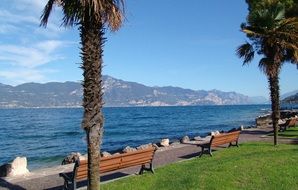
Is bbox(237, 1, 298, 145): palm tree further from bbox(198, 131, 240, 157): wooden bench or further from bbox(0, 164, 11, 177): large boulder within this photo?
bbox(0, 164, 11, 177): large boulder

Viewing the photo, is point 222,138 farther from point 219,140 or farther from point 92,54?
point 92,54

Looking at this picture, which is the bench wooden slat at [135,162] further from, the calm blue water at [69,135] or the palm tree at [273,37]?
the calm blue water at [69,135]

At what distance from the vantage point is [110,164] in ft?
40.3

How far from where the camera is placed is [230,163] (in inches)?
544

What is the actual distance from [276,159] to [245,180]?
307 centimetres

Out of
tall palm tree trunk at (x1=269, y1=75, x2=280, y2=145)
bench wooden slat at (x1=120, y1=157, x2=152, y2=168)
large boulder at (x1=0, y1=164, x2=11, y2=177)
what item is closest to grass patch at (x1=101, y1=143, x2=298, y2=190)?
bench wooden slat at (x1=120, y1=157, x2=152, y2=168)

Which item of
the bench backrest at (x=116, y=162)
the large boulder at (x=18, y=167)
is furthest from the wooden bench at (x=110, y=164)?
the large boulder at (x=18, y=167)

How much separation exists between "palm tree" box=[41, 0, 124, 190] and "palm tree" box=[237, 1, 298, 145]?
38.1ft

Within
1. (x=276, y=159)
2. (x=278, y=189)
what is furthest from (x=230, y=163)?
(x=278, y=189)

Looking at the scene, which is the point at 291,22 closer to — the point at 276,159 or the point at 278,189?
the point at 276,159

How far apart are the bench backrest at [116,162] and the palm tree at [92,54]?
2.31 meters

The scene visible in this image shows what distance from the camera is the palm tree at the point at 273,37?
19031 mm

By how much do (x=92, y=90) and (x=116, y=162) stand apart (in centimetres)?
424

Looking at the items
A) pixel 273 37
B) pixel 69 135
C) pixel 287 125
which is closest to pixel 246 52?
pixel 273 37
